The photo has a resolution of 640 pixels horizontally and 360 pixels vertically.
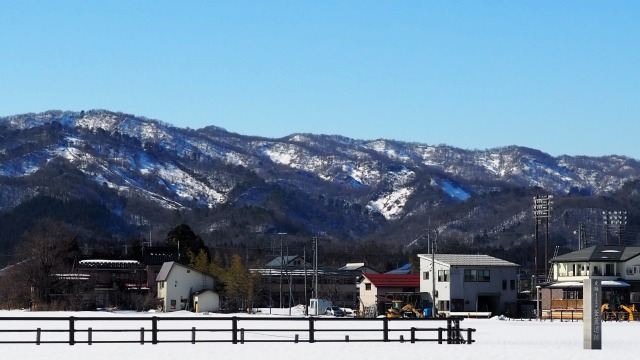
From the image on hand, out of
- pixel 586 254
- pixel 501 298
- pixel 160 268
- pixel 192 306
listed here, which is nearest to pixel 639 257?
pixel 586 254

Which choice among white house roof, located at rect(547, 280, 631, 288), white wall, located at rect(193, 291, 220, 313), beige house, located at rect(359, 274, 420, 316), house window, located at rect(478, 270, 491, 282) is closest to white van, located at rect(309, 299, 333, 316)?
beige house, located at rect(359, 274, 420, 316)

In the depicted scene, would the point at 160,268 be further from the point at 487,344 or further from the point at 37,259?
the point at 487,344

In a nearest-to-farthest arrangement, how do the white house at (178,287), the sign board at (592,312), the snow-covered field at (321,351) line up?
the snow-covered field at (321,351) → the sign board at (592,312) → the white house at (178,287)

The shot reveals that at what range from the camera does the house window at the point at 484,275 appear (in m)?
96.7

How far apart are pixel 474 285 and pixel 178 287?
26200mm

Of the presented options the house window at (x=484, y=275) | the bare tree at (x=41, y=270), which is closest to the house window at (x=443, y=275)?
the house window at (x=484, y=275)

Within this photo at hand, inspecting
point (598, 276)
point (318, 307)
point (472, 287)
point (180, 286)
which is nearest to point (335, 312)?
point (318, 307)

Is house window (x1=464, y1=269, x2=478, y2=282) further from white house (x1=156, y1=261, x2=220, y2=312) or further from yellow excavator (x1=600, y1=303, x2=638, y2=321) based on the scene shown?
white house (x1=156, y1=261, x2=220, y2=312)

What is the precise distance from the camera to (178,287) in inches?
4075

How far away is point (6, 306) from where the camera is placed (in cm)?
10344

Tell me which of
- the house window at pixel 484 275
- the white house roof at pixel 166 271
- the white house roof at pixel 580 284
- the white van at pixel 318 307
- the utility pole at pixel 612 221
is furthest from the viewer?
the utility pole at pixel 612 221

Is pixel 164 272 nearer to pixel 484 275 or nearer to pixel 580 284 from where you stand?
pixel 484 275

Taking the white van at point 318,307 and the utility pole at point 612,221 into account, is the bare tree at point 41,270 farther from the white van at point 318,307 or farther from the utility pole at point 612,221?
the utility pole at point 612,221

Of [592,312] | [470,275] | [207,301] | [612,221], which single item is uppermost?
[612,221]
